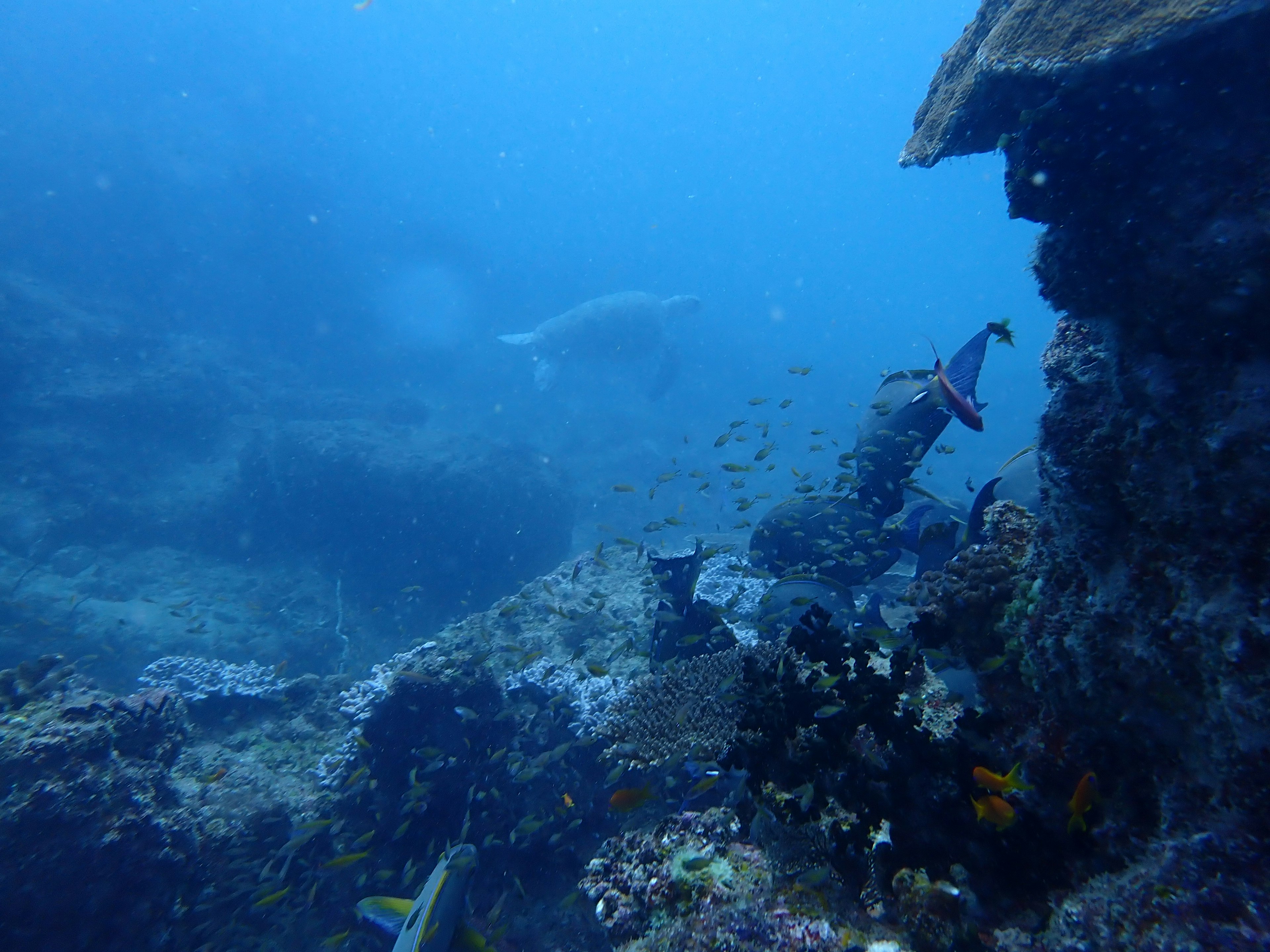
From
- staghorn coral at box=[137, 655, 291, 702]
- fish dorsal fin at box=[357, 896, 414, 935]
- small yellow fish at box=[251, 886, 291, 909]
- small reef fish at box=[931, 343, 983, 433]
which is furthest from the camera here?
staghorn coral at box=[137, 655, 291, 702]

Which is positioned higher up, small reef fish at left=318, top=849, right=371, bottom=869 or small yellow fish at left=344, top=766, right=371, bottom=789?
small yellow fish at left=344, top=766, right=371, bottom=789

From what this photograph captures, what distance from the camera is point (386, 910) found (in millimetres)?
3721

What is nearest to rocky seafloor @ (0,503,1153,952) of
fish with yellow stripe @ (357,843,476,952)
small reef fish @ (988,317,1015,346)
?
fish with yellow stripe @ (357,843,476,952)

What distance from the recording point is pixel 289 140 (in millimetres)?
54594

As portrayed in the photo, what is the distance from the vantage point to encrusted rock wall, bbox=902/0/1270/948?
1742mm

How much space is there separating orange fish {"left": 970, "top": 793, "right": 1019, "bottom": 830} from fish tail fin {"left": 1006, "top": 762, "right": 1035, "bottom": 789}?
9 centimetres

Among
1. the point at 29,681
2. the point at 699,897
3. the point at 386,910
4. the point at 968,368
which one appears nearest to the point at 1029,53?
the point at 968,368

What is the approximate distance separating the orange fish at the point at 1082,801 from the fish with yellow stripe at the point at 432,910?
3.54m

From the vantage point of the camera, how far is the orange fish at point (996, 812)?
2.25 metres

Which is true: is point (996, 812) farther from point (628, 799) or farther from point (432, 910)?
point (432, 910)

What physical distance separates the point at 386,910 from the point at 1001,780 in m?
4.01

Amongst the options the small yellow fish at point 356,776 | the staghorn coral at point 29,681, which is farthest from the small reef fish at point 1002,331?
the staghorn coral at point 29,681

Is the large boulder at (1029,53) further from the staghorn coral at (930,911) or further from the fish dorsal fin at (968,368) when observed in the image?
the staghorn coral at (930,911)

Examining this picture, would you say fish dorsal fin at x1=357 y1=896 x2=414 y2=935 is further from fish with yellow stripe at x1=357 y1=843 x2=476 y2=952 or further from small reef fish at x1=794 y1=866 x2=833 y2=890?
small reef fish at x1=794 y1=866 x2=833 y2=890
